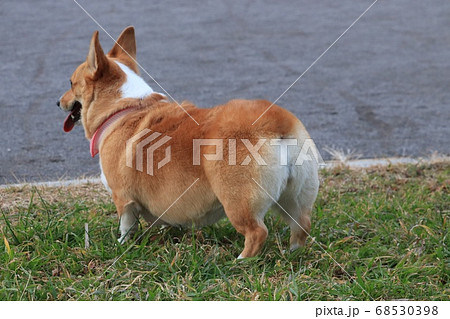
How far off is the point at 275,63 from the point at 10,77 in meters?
3.54

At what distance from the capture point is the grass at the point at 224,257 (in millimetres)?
3611

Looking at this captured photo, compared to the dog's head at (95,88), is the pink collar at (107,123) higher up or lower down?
lower down

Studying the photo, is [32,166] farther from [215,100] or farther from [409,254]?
[409,254]

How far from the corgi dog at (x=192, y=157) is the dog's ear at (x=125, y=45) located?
0.33 meters

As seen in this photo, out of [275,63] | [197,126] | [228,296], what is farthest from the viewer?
[275,63]

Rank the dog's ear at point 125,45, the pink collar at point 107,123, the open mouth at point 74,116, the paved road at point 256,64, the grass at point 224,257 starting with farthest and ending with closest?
the paved road at point 256,64, the dog's ear at point 125,45, the open mouth at point 74,116, the pink collar at point 107,123, the grass at point 224,257

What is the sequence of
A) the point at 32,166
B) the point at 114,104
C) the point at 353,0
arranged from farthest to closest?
the point at 353,0
the point at 32,166
the point at 114,104

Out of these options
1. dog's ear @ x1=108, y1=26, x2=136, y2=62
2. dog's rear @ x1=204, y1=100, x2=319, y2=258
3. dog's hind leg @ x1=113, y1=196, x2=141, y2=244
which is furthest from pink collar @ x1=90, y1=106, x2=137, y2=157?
dog's rear @ x1=204, y1=100, x2=319, y2=258

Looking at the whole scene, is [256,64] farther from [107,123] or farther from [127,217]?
[127,217]

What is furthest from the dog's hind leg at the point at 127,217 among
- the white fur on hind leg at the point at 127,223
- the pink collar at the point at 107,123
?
the pink collar at the point at 107,123

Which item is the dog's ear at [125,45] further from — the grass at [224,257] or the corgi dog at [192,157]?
the grass at [224,257]

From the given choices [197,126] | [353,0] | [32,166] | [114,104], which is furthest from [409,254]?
[353,0]

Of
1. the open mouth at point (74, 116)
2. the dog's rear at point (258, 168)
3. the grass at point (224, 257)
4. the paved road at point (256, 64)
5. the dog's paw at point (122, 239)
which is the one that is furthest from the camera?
the paved road at point (256, 64)

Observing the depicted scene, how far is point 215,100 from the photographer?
805cm
